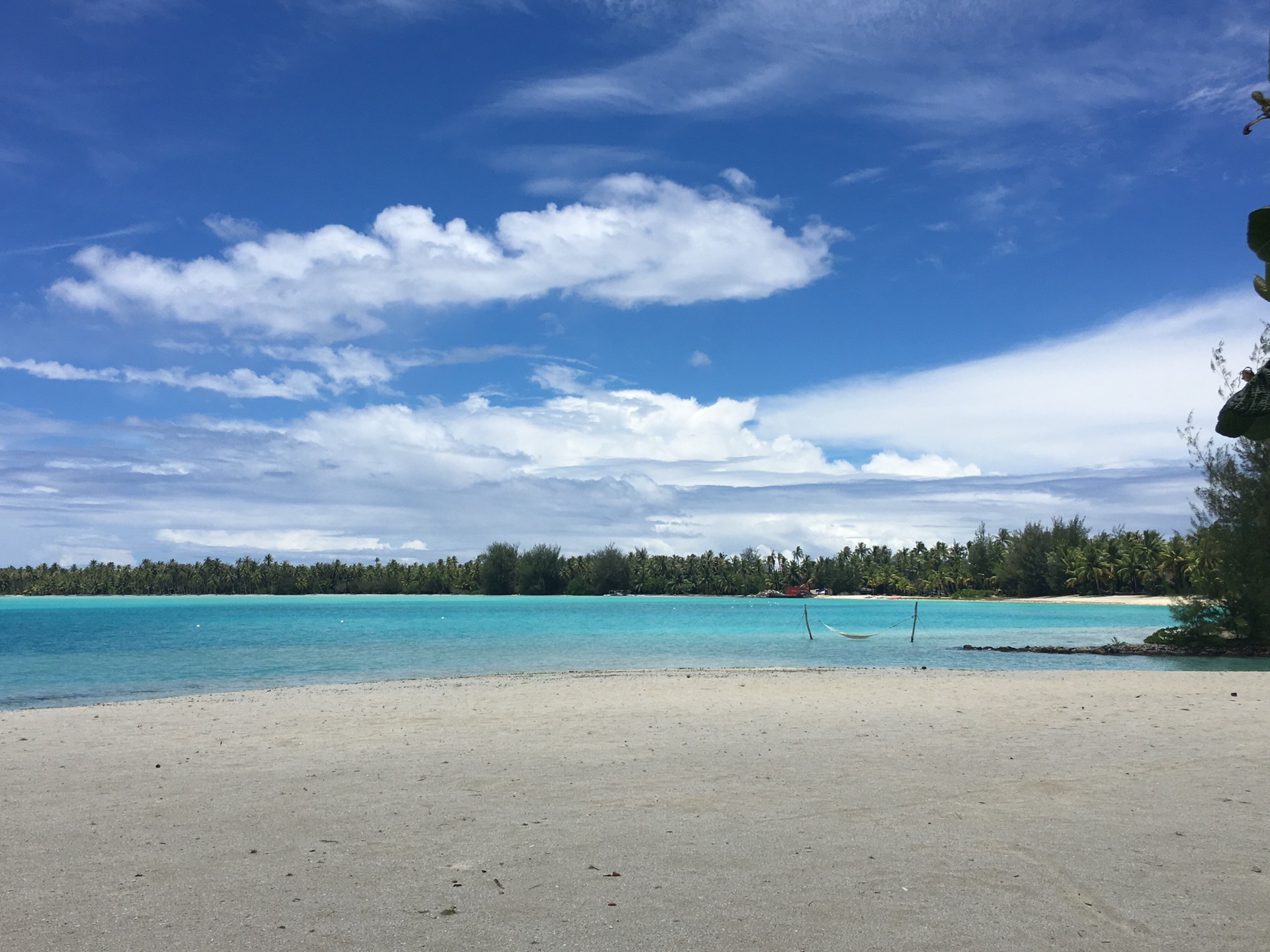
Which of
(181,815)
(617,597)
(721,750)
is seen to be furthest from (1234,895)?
(617,597)

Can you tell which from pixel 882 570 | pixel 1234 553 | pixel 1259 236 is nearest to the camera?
pixel 1259 236

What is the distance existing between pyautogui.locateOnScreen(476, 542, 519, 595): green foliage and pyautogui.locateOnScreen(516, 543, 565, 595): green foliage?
1445 millimetres

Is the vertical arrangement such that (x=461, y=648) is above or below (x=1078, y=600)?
above

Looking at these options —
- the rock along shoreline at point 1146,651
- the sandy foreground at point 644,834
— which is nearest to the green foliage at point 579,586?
the rock along shoreline at point 1146,651

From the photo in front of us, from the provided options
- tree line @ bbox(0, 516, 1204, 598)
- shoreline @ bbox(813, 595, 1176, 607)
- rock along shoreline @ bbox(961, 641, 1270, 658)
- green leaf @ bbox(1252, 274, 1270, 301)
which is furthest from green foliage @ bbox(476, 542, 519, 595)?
green leaf @ bbox(1252, 274, 1270, 301)

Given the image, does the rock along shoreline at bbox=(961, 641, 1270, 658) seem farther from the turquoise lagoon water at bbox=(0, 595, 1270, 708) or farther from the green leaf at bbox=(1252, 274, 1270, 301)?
the green leaf at bbox=(1252, 274, 1270, 301)

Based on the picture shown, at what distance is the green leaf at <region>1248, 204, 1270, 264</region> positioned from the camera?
2262 mm

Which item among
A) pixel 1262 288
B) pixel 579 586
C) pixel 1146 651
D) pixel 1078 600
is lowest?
pixel 579 586

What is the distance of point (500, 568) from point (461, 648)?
450 ft

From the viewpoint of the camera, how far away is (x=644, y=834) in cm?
664

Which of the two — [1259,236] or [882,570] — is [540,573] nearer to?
[882,570]

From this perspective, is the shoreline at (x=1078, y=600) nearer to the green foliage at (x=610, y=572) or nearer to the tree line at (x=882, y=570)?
the tree line at (x=882, y=570)

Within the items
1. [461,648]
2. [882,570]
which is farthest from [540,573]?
[461,648]

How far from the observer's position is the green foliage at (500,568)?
172 m
